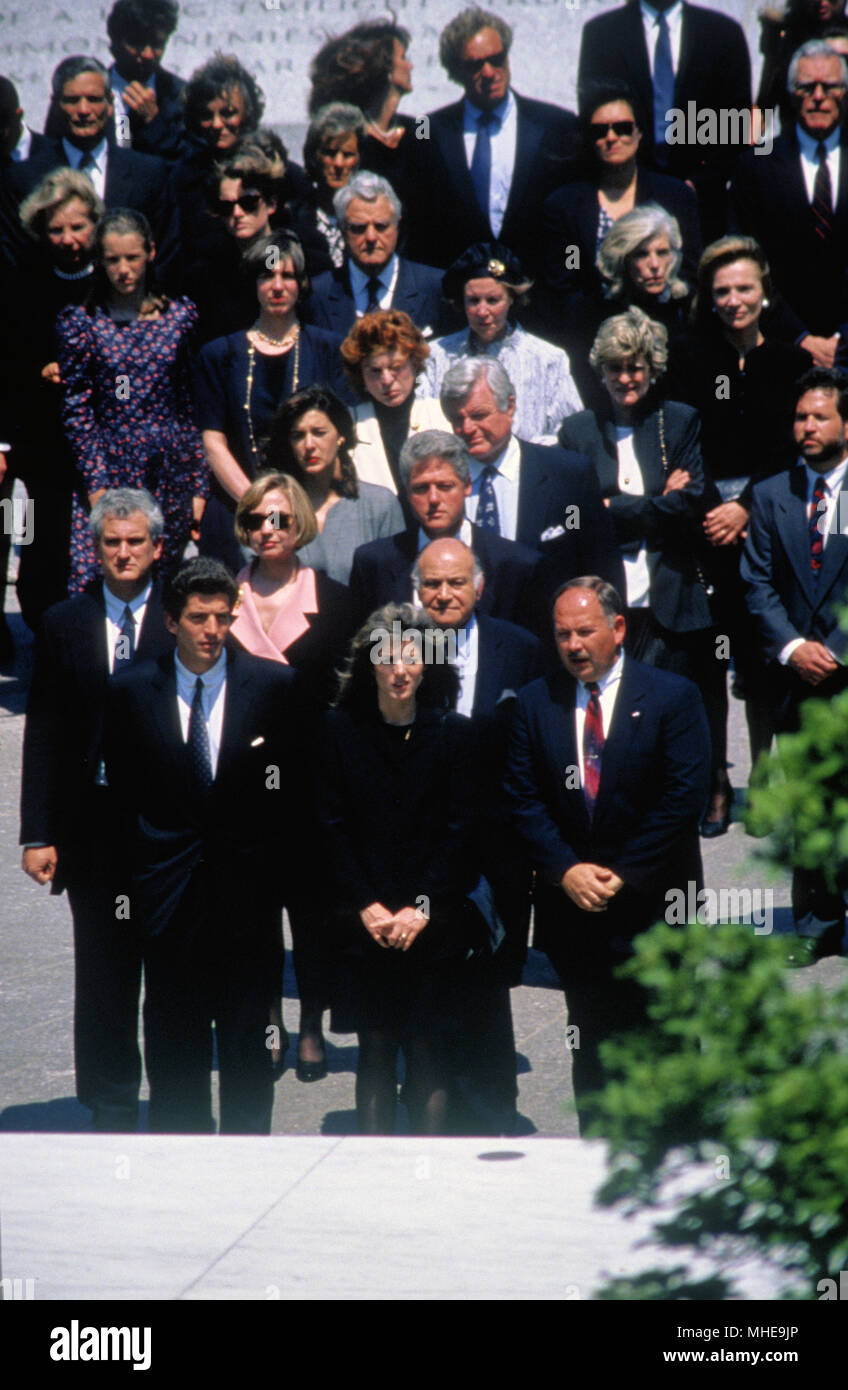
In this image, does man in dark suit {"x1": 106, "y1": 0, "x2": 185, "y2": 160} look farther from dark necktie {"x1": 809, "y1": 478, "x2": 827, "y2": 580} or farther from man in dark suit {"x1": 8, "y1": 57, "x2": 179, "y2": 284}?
dark necktie {"x1": 809, "y1": 478, "x2": 827, "y2": 580}

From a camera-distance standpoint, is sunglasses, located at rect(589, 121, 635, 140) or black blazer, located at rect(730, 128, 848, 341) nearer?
sunglasses, located at rect(589, 121, 635, 140)

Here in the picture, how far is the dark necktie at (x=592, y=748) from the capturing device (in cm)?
580

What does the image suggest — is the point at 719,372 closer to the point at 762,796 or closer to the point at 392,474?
the point at 392,474

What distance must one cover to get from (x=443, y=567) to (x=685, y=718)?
3.09 ft

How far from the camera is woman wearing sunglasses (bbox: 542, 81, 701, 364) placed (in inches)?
364

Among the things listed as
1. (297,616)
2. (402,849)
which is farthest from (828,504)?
(402,849)

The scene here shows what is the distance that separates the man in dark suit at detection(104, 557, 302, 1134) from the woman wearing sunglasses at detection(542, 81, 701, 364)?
3.90 meters

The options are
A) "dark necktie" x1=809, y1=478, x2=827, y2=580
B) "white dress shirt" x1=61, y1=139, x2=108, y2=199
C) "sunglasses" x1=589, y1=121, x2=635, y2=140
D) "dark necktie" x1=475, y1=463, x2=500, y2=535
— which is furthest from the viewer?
"white dress shirt" x1=61, y1=139, x2=108, y2=199

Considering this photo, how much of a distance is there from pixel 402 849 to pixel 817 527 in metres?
2.73

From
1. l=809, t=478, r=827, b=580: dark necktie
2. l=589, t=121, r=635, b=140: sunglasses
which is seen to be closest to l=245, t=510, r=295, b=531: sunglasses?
l=809, t=478, r=827, b=580: dark necktie

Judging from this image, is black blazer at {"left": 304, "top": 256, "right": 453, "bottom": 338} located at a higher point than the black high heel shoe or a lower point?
higher

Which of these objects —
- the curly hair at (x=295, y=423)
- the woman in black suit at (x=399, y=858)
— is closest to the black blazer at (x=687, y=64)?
the curly hair at (x=295, y=423)

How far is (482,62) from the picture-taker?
385 inches

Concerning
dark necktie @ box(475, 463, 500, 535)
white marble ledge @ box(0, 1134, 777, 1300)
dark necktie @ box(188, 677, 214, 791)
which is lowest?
white marble ledge @ box(0, 1134, 777, 1300)
